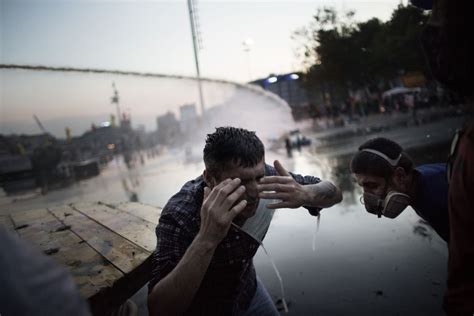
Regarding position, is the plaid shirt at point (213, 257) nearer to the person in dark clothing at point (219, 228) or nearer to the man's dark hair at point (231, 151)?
the person in dark clothing at point (219, 228)

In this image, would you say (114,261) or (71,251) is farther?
(71,251)

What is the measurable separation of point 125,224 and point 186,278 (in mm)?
1451

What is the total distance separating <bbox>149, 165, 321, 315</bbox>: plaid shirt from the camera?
5.94 ft

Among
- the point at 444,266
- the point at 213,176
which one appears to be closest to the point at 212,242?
the point at 213,176

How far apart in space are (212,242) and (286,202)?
25.3 inches

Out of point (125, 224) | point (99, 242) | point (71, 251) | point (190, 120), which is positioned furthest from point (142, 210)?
point (190, 120)

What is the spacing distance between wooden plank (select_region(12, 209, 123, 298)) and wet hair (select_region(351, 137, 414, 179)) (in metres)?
1.97

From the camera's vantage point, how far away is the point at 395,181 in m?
2.40

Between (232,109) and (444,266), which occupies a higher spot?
(232,109)

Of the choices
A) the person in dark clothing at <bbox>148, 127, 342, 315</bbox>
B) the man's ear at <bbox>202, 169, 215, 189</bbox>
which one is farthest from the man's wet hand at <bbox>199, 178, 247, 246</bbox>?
the man's ear at <bbox>202, 169, 215, 189</bbox>

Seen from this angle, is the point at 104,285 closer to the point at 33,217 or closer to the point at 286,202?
the point at 286,202

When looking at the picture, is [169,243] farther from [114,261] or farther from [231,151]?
[231,151]

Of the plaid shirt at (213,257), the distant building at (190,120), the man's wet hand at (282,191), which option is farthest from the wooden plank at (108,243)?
the distant building at (190,120)

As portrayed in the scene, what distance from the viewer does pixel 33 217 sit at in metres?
3.42
